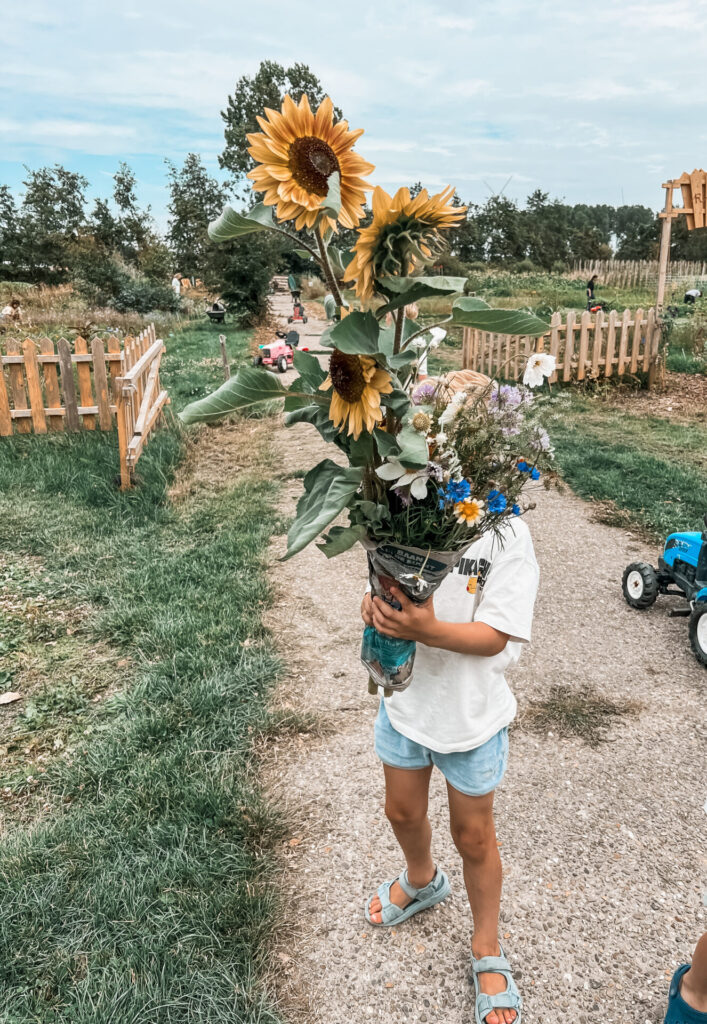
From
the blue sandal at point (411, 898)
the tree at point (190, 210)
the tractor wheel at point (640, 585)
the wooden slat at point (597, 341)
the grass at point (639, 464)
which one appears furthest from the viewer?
the tree at point (190, 210)

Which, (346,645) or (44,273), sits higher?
(44,273)

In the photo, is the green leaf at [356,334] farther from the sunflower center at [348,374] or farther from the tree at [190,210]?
the tree at [190,210]

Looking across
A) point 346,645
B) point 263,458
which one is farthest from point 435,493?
point 263,458

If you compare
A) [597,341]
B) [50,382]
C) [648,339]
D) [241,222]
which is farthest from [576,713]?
[648,339]

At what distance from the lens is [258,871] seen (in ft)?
7.64

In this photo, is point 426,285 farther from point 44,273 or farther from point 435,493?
point 44,273

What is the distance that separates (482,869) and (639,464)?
554cm

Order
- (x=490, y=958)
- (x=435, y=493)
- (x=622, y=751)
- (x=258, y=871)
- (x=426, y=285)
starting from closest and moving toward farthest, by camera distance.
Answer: (x=426, y=285), (x=435, y=493), (x=490, y=958), (x=258, y=871), (x=622, y=751)

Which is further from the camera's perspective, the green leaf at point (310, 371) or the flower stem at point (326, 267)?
the green leaf at point (310, 371)

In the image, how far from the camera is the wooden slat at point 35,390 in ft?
23.4

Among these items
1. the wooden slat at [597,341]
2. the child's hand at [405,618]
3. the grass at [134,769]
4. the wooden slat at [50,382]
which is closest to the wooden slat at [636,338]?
the wooden slat at [597,341]

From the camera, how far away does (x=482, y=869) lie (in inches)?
72.9

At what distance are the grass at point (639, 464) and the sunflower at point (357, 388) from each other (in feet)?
11.8

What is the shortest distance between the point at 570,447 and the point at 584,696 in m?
4.39
